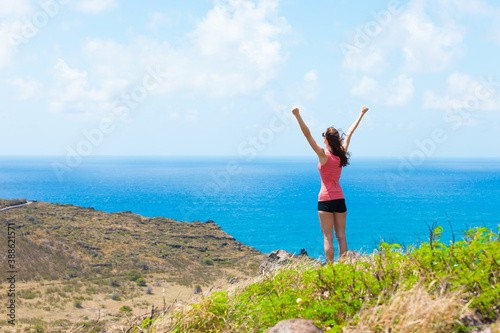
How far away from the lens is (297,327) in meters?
3.42

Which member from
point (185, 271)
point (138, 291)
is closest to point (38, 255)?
point (138, 291)

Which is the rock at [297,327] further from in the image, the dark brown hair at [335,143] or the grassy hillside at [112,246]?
the grassy hillside at [112,246]

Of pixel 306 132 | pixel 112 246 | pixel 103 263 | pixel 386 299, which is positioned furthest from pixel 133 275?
pixel 386 299

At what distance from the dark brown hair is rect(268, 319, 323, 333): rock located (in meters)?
3.09

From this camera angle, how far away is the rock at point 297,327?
3.39 m

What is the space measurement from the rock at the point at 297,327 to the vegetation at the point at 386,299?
0.12m

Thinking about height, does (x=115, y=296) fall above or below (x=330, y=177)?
below

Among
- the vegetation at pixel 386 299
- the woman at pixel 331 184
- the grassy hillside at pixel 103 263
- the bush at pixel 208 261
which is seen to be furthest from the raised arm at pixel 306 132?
the bush at pixel 208 261

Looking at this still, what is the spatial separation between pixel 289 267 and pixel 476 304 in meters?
3.22

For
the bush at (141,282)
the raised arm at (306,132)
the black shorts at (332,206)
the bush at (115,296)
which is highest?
the raised arm at (306,132)

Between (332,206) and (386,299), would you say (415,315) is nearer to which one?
(386,299)

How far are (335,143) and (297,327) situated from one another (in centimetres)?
326

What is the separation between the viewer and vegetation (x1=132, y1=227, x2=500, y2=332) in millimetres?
3270

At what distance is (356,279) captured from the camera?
13.2 ft
